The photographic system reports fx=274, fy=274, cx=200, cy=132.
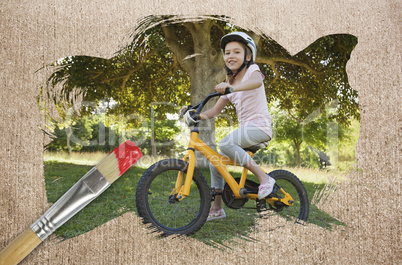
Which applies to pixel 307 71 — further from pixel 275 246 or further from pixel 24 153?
pixel 24 153

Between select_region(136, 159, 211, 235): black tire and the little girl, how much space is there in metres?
0.25

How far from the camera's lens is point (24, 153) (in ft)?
6.91

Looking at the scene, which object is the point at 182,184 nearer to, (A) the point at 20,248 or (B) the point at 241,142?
(B) the point at 241,142

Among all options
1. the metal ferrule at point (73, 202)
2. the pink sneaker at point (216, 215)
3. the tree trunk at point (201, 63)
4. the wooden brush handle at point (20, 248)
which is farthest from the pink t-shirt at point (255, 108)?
the wooden brush handle at point (20, 248)

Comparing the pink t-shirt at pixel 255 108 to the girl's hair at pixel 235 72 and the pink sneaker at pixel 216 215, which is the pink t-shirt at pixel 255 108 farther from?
the pink sneaker at pixel 216 215

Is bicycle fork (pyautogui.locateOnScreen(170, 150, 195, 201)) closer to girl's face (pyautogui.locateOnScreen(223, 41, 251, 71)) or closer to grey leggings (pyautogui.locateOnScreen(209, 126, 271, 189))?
grey leggings (pyautogui.locateOnScreen(209, 126, 271, 189))

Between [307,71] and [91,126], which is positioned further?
[307,71]

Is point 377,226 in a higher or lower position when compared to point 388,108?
lower

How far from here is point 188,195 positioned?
192 centimetres

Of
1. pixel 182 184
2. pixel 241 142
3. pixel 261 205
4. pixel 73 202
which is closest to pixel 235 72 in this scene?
pixel 241 142

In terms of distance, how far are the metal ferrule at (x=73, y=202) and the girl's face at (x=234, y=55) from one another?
1.29 meters

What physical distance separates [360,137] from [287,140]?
0.68 m

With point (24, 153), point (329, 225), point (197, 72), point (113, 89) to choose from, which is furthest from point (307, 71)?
point (24, 153)

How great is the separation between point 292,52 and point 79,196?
6.89 feet
